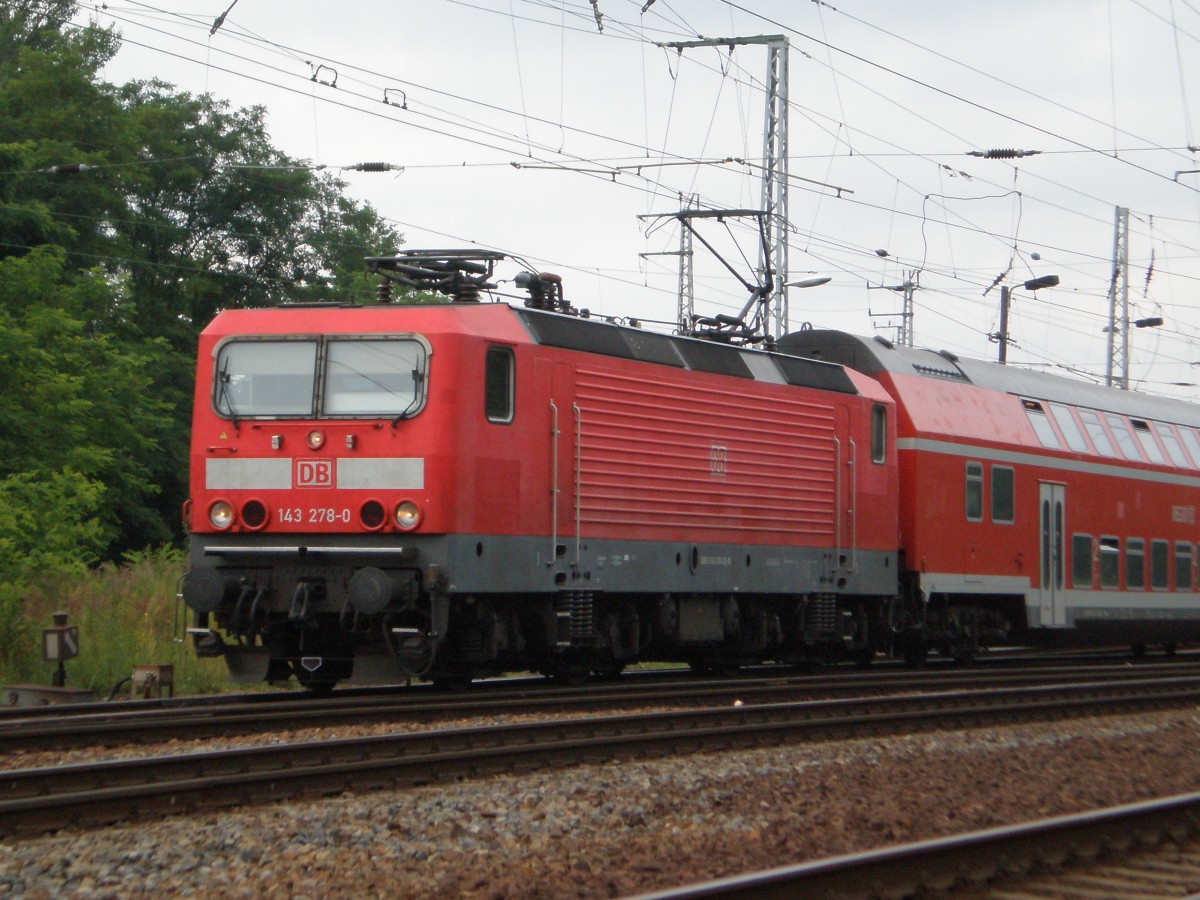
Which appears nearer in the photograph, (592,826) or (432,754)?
(592,826)

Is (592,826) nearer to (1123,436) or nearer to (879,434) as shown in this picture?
(879,434)

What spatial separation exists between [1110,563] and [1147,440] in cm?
255

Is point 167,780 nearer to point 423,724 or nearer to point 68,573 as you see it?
point 423,724

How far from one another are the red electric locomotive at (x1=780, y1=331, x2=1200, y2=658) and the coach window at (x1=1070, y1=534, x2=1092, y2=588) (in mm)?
29

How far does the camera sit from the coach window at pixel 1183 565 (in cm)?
2431

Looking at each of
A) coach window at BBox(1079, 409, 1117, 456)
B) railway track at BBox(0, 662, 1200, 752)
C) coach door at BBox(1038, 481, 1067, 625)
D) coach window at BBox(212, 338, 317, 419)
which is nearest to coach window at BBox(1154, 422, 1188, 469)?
coach window at BBox(1079, 409, 1117, 456)

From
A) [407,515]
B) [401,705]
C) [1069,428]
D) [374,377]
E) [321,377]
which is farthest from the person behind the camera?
[1069,428]

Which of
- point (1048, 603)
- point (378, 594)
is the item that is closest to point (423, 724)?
point (378, 594)

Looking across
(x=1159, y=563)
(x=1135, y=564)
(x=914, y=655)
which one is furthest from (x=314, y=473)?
(x=1159, y=563)

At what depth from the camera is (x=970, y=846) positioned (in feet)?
24.4

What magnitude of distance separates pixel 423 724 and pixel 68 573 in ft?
30.0

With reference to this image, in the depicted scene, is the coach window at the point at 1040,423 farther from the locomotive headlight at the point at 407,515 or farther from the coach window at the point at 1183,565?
the locomotive headlight at the point at 407,515

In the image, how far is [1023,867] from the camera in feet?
24.8

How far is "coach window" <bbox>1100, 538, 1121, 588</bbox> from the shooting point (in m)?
22.5
